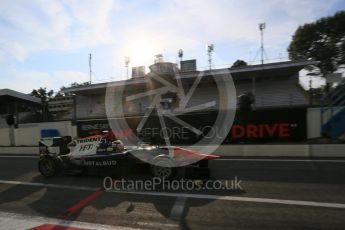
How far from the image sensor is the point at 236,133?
52.3ft

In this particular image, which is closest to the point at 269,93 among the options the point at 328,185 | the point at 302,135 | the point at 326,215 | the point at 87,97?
the point at 302,135

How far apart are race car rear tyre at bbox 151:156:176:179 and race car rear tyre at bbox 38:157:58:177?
307cm

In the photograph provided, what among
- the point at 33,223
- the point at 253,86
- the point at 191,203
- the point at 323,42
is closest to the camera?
the point at 33,223

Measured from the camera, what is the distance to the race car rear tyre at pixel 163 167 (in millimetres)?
8461

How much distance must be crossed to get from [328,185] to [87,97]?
99.7 feet

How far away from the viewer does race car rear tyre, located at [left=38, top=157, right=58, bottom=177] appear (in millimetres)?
10016

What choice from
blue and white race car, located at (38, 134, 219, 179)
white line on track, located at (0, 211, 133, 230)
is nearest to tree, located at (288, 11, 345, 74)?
blue and white race car, located at (38, 134, 219, 179)

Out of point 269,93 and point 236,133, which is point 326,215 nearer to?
point 236,133

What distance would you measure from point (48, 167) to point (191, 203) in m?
5.00

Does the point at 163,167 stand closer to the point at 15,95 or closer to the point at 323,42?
the point at 15,95

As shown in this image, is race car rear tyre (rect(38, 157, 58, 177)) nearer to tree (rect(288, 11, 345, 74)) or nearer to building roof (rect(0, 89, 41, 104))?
building roof (rect(0, 89, 41, 104))

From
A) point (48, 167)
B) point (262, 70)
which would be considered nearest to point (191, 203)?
point (48, 167)

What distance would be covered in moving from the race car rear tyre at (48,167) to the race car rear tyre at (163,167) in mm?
3069

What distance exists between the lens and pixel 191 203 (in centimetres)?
682
